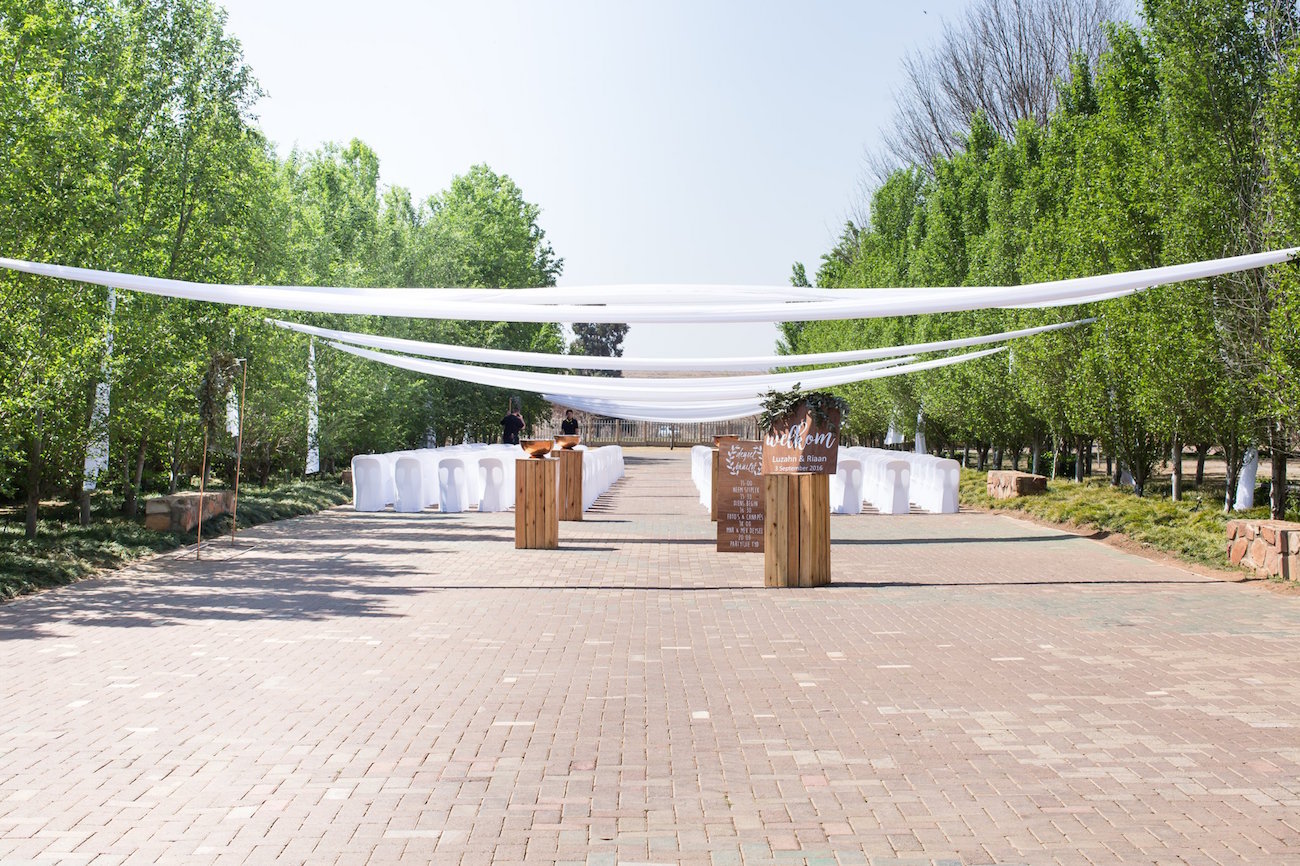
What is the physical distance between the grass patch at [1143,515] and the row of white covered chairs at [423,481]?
8819 millimetres

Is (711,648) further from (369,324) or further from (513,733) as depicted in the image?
(369,324)

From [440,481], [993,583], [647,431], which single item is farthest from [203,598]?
[647,431]

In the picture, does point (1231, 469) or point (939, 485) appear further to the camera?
point (939, 485)

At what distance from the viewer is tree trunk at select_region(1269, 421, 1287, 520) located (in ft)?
46.5

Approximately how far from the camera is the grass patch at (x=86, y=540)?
1084 cm

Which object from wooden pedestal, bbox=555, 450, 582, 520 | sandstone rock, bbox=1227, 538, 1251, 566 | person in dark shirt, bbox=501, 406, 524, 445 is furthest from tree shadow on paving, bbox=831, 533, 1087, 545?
person in dark shirt, bbox=501, 406, 524, 445

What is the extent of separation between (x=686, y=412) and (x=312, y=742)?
95.3 feet

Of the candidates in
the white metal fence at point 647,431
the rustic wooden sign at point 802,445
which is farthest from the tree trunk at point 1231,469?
the white metal fence at point 647,431

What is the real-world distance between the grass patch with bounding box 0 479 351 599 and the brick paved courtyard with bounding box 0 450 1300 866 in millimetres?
443

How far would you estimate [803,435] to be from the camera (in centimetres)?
1123

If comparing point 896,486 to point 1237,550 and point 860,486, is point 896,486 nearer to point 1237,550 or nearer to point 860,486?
point 860,486

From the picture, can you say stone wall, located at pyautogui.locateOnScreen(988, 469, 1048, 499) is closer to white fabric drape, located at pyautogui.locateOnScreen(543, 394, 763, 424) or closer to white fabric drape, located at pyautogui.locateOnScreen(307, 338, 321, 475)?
white fabric drape, located at pyautogui.locateOnScreen(543, 394, 763, 424)

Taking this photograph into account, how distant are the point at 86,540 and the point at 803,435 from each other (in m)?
A: 7.76

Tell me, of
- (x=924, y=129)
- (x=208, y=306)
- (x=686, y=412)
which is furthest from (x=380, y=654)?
(x=924, y=129)
